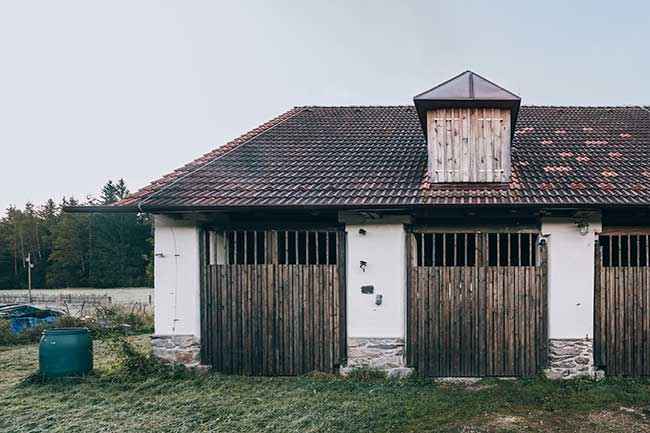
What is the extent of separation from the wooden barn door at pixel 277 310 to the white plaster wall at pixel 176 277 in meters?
0.18

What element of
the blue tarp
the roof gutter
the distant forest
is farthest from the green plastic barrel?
the distant forest

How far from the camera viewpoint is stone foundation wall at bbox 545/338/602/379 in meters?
6.07

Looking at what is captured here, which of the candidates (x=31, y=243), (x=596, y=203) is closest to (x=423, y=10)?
(x=596, y=203)

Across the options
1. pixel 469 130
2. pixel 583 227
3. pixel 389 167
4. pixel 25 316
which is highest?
pixel 469 130

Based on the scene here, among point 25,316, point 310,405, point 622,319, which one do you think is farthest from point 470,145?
point 25,316

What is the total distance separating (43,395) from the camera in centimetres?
580

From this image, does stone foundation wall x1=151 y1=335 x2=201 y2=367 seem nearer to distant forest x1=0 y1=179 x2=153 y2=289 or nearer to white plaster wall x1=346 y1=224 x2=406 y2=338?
white plaster wall x1=346 y1=224 x2=406 y2=338

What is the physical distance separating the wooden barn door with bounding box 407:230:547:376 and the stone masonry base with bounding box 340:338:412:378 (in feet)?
0.61

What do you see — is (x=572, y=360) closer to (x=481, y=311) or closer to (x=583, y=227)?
(x=481, y=311)

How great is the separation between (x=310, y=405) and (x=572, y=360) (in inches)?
156

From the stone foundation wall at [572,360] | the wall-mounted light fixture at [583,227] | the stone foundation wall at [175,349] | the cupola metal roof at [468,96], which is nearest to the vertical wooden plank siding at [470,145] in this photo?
the cupola metal roof at [468,96]

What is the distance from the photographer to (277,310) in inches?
257

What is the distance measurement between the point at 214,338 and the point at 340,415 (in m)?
2.64

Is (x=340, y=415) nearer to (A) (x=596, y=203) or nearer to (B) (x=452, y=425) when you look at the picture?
(B) (x=452, y=425)
